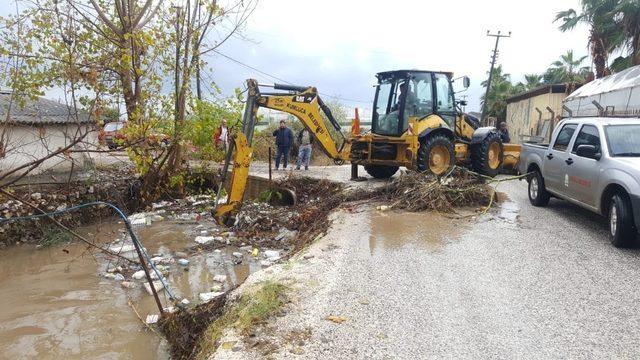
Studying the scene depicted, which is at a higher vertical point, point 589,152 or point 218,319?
point 589,152

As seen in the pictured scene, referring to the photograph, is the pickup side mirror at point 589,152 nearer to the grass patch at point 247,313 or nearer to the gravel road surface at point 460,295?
the gravel road surface at point 460,295

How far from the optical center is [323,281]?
5.54 metres

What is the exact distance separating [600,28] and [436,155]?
14.2 meters

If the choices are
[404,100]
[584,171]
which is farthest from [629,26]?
[584,171]

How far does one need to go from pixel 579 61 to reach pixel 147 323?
3815cm

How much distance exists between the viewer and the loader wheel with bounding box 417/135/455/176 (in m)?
11.3

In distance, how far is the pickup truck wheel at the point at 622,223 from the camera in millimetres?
6402

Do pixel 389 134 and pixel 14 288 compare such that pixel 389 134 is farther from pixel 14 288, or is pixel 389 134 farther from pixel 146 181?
pixel 14 288

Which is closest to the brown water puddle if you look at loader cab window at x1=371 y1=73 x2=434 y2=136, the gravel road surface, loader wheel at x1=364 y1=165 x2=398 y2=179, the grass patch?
the gravel road surface

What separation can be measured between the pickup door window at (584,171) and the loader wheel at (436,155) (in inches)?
134

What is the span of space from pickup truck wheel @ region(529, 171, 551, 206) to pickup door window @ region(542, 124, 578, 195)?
0.90ft

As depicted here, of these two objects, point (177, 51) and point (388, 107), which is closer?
point (177, 51)

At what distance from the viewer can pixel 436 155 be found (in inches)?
459

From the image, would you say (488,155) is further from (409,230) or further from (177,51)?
(177,51)
